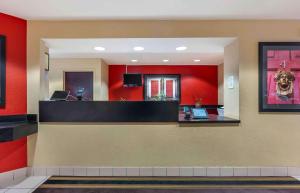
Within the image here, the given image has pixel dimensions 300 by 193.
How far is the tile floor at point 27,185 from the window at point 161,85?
14.6 ft

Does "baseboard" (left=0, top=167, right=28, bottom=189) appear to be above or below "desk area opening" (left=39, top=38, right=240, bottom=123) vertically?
below

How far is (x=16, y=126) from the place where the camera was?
2775 mm

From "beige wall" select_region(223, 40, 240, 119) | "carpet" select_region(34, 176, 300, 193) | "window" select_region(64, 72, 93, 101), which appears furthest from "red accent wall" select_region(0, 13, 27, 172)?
"beige wall" select_region(223, 40, 240, 119)

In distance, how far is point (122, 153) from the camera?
3.32 metres

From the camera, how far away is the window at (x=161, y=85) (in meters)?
7.22

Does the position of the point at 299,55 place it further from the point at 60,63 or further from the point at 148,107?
the point at 60,63

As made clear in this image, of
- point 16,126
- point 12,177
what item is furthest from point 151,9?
point 12,177

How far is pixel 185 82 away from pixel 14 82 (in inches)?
204

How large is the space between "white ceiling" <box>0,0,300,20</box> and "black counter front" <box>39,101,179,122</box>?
1261 mm

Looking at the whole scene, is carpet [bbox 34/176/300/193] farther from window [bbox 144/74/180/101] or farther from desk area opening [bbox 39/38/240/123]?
window [bbox 144/74/180/101]

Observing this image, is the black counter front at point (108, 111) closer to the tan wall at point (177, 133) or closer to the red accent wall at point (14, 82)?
the tan wall at point (177, 133)

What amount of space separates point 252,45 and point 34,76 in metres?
3.34

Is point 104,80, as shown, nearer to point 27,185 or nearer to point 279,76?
point 27,185

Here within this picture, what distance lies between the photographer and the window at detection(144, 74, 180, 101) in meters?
7.22
